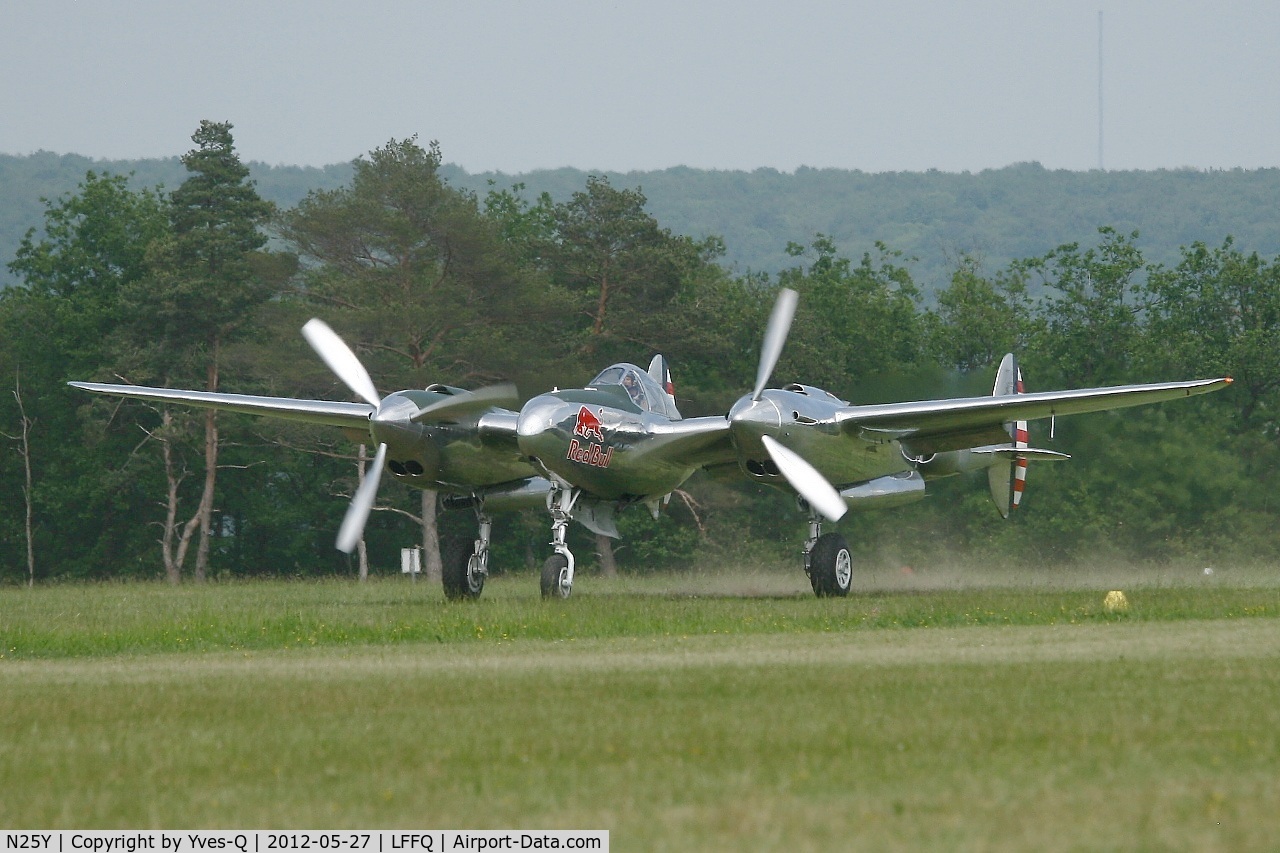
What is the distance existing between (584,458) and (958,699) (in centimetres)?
1346

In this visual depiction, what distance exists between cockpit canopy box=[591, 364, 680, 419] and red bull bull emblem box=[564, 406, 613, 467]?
1.27 metres

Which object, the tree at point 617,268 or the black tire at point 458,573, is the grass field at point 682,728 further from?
the tree at point 617,268

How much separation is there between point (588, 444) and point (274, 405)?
553 centimetres

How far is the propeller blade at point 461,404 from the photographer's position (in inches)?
938

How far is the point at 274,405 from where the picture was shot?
25797mm

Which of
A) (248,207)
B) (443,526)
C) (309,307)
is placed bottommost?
(443,526)

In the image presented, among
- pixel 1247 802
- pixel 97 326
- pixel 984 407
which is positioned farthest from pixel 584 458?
pixel 97 326

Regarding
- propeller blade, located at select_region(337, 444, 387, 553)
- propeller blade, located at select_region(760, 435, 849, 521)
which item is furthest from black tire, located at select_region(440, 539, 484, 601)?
propeller blade, located at select_region(760, 435, 849, 521)

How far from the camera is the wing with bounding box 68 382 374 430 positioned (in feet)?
84.0

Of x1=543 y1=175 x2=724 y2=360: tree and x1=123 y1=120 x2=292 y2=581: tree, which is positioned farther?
x1=123 y1=120 x2=292 y2=581: tree

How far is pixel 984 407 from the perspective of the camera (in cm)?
2372

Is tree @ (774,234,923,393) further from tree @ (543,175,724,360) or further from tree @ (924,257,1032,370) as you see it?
tree @ (543,175,724,360)

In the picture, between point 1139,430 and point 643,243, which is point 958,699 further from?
point 643,243

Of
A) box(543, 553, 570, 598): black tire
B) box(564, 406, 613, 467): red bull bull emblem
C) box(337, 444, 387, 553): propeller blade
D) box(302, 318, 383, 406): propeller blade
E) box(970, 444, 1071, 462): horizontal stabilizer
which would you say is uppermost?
box(302, 318, 383, 406): propeller blade
